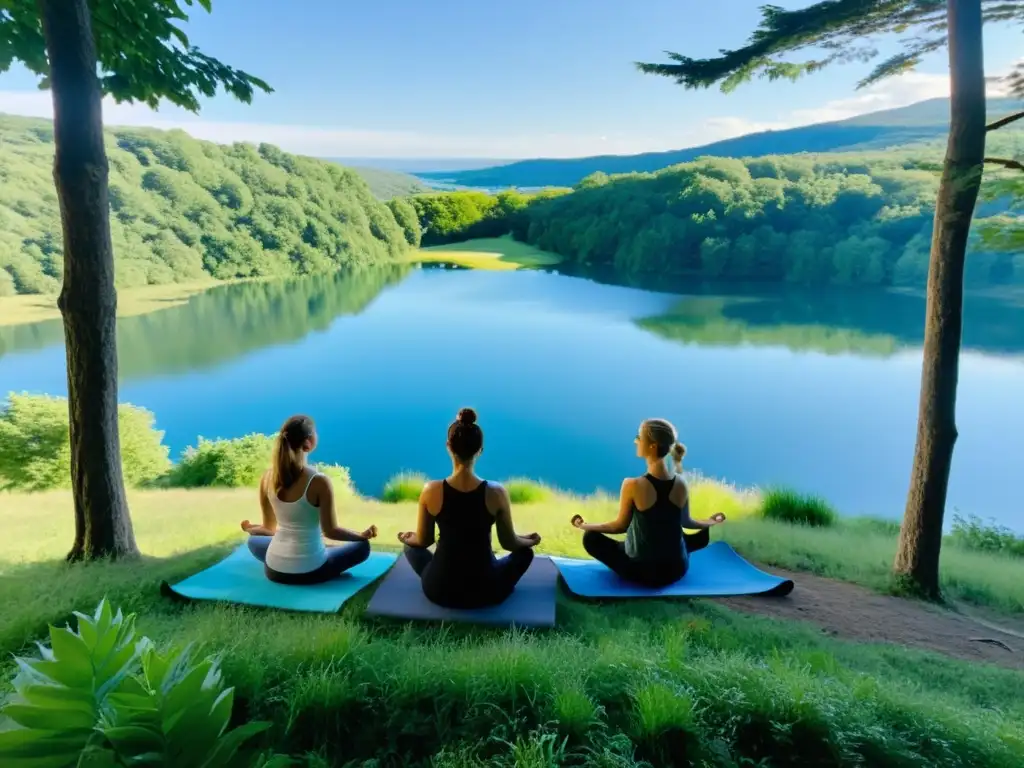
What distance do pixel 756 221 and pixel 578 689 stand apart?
70.6ft

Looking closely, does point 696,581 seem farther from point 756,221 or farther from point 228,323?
point 228,323

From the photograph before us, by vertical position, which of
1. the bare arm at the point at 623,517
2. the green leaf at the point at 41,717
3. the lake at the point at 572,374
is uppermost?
the green leaf at the point at 41,717

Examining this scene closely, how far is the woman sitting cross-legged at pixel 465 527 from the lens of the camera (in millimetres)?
2320

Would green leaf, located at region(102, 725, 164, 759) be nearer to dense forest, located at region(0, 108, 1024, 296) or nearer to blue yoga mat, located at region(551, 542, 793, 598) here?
blue yoga mat, located at region(551, 542, 793, 598)

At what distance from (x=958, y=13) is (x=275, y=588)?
4.10m

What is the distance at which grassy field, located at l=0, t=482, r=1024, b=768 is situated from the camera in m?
1.46

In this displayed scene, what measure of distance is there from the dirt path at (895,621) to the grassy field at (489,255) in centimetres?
2067

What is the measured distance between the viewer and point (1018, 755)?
4.93 feet

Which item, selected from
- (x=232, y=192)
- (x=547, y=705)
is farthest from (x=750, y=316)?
(x=547, y=705)

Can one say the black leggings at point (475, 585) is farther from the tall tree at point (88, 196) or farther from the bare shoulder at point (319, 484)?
the tall tree at point (88, 196)

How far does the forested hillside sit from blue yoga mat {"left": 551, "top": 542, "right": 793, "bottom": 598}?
19.3 meters

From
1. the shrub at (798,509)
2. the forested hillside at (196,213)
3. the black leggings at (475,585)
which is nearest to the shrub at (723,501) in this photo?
the shrub at (798,509)

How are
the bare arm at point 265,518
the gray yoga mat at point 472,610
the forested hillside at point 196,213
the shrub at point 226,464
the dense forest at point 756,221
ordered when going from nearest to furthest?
the gray yoga mat at point 472,610
the bare arm at point 265,518
the shrub at point 226,464
the forested hillside at point 196,213
the dense forest at point 756,221

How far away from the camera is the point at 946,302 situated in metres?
3.25
